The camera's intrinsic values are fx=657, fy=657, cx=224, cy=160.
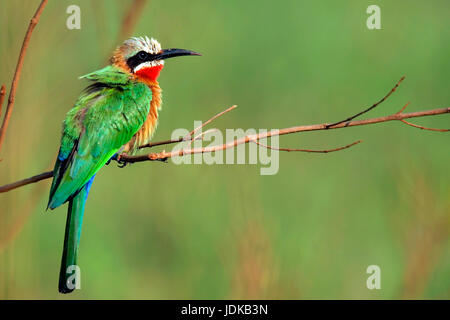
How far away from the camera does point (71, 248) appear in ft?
9.14

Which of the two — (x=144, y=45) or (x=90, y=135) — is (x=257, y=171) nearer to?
(x=144, y=45)

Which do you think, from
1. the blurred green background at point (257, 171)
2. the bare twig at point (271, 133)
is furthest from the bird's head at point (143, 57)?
the bare twig at point (271, 133)

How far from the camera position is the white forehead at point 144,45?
3.67 metres

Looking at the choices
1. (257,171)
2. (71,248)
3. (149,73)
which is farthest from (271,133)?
(257,171)

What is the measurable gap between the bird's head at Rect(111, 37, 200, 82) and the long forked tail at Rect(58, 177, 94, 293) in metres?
0.96

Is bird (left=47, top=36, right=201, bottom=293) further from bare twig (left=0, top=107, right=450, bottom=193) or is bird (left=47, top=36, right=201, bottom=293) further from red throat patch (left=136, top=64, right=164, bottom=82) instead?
bare twig (left=0, top=107, right=450, bottom=193)

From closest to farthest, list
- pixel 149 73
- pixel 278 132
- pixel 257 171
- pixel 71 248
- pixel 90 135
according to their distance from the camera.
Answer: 1. pixel 278 132
2. pixel 71 248
3. pixel 90 135
4. pixel 149 73
5. pixel 257 171

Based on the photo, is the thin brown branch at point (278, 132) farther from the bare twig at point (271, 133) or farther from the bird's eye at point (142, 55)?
the bird's eye at point (142, 55)

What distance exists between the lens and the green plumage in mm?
2812

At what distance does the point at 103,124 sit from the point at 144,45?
777mm

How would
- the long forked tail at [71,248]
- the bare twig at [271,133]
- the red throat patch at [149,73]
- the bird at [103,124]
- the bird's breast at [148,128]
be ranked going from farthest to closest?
the red throat patch at [149,73] → the bird's breast at [148,128] → the bird at [103,124] → the long forked tail at [71,248] → the bare twig at [271,133]

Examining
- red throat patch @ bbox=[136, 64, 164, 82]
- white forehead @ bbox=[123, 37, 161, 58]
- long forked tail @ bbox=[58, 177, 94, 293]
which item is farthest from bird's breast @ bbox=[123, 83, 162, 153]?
long forked tail @ bbox=[58, 177, 94, 293]

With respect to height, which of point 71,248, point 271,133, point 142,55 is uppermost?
point 142,55

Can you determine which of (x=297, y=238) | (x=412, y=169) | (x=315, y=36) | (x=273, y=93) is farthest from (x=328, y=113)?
(x=412, y=169)
